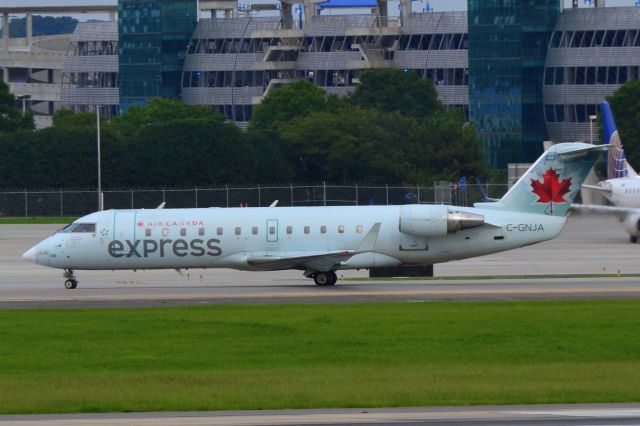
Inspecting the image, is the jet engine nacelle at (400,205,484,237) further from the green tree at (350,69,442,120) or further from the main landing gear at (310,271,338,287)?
the green tree at (350,69,442,120)

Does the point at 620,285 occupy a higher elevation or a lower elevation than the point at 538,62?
lower

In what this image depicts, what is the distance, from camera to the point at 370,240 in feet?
174

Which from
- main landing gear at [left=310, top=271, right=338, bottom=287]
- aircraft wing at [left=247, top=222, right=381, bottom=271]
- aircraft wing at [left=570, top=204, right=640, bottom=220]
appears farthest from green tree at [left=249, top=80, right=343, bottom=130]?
aircraft wing at [left=247, top=222, right=381, bottom=271]

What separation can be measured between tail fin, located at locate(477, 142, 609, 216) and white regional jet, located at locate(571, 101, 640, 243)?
1768cm

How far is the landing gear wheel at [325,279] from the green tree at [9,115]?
103 m

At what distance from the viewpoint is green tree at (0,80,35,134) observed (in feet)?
503

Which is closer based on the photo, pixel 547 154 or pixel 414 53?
pixel 547 154

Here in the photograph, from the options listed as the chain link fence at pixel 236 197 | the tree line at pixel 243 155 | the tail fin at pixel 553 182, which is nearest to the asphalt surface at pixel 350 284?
the tail fin at pixel 553 182

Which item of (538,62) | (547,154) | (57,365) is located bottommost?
(57,365)

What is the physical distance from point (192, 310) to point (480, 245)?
12630 mm

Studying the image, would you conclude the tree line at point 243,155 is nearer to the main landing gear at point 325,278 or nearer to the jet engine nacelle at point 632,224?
the jet engine nacelle at point 632,224

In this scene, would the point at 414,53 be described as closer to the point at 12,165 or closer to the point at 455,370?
the point at 12,165

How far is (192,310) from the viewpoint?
4512cm

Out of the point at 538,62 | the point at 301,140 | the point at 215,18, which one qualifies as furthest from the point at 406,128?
the point at 215,18
